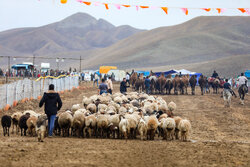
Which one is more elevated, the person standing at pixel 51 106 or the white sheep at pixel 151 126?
the person standing at pixel 51 106

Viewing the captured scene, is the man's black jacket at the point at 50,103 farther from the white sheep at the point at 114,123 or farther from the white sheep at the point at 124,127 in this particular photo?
the white sheep at the point at 124,127

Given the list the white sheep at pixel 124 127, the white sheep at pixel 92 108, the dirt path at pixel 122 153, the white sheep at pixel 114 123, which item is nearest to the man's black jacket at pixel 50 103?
the dirt path at pixel 122 153

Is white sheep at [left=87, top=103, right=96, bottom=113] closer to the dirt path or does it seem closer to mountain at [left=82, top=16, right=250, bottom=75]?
the dirt path

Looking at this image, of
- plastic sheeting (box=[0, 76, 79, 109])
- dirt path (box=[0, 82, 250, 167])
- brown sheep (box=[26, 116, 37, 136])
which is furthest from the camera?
plastic sheeting (box=[0, 76, 79, 109])

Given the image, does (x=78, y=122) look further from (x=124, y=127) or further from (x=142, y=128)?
(x=142, y=128)

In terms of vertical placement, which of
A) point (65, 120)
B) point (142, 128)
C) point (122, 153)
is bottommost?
point (122, 153)

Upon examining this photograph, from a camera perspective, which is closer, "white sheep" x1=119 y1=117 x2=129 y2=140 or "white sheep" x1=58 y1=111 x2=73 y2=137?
"white sheep" x1=119 y1=117 x2=129 y2=140

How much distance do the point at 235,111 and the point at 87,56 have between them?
14800 centimetres

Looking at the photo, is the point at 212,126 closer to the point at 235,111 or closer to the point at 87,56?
the point at 235,111

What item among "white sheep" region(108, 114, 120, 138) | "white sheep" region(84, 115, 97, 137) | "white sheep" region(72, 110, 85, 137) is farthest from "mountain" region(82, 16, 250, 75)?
"white sheep" region(72, 110, 85, 137)

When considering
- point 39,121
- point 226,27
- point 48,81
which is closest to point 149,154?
point 39,121

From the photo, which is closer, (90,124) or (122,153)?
(122,153)

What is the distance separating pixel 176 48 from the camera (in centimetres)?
11956

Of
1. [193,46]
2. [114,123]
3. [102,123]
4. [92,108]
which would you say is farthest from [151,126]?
[193,46]
